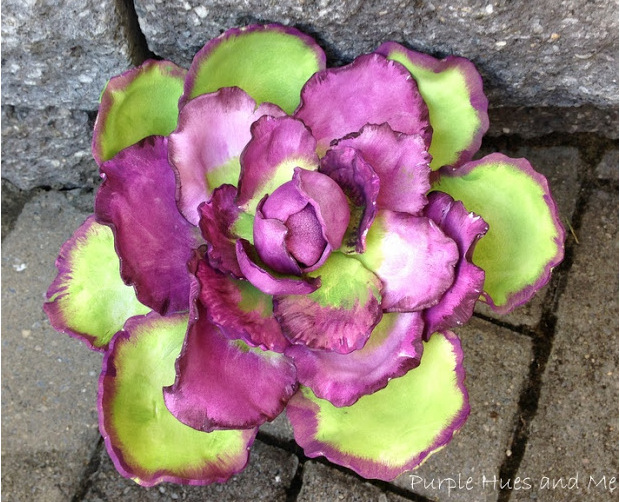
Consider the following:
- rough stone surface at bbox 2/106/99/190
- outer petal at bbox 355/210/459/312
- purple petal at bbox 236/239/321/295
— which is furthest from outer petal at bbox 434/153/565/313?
rough stone surface at bbox 2/106/99/190

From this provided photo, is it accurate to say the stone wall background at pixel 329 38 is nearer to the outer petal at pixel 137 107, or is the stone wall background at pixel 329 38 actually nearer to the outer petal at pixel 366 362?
the outer petal at pixel 137 107

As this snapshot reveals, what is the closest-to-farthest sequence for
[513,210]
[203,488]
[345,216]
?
[345,216], [513,210], [203,488]

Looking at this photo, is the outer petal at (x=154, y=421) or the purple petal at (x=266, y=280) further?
the outer petal at (x=154, y=421)

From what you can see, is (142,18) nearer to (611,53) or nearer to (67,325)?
(67,325)

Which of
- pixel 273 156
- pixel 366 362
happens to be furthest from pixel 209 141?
pixel 366 362

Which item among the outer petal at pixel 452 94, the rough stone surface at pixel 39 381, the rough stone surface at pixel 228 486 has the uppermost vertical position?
the outer petal at pixel 452 94

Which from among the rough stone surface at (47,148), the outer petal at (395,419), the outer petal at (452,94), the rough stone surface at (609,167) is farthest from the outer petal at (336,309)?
the rough stone surface at (609,167)

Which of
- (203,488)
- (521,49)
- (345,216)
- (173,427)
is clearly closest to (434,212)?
(345,216)
